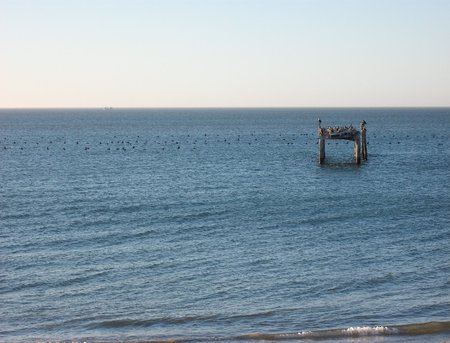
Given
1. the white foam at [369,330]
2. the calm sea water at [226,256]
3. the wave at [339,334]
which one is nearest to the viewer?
the wave at [339,334]

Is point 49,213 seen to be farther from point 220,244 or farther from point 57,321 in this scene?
point 57,321

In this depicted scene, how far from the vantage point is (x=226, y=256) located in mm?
37188

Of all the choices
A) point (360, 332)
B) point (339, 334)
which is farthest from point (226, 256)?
point (360, 332)

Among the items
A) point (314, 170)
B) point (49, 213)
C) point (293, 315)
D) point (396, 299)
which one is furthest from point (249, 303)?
point (314, 170)

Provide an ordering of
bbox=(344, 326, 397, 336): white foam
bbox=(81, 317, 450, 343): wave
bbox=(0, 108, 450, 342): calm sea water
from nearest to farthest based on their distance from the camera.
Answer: bbox=(81, 317, 450, 343): wave → bbox=(344, 326, 397, 336): white foam → bbox=(0, 108, 450, 342): calm sea water

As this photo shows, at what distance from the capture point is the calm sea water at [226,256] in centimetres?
2806

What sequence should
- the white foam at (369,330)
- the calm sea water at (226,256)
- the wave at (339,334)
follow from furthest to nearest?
the calm sea water at (226,256) → the white foam at (369,330) → the wave at (339,334)

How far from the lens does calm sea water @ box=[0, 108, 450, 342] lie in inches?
1105

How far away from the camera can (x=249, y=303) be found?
30281 millimetres

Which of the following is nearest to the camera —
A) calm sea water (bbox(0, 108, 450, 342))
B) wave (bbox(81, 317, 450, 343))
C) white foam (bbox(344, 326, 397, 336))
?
wave (bbox(81, 317, 450, 343))

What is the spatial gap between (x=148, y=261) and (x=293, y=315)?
10.1 m

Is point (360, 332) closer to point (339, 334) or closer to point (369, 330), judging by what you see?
point (369, 330)

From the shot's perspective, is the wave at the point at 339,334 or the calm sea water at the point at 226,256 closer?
the wave at the point at 339,334

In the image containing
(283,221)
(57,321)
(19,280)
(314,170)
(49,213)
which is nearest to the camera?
(57,321)
